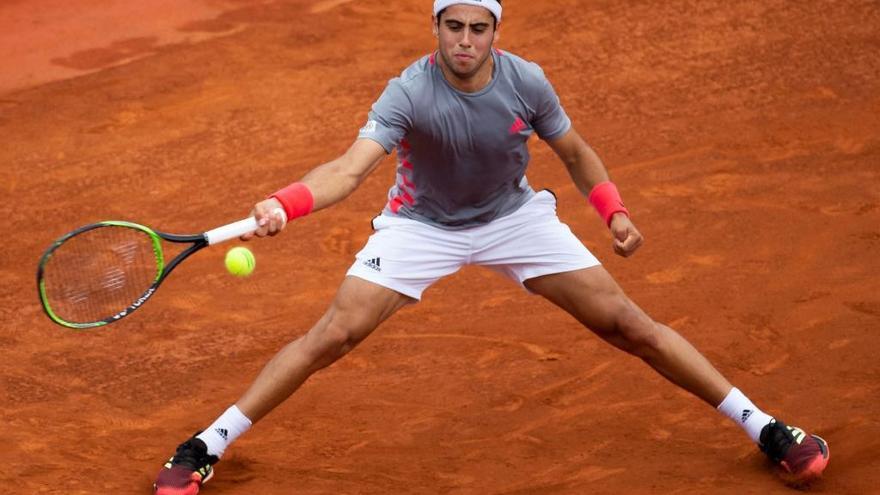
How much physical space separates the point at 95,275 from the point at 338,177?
105 centimetres

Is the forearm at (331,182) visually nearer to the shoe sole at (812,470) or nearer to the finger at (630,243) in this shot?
the finger at (630,243)

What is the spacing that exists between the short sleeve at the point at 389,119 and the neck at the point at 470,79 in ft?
0.68

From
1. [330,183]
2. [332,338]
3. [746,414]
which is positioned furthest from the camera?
[746,414]

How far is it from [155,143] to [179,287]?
186cm

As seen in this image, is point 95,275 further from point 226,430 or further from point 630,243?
point 630,243

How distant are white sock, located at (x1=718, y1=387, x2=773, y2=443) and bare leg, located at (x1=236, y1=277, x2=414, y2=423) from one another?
1457 mm

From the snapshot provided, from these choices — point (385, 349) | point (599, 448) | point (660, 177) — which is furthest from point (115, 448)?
point (660, 177)

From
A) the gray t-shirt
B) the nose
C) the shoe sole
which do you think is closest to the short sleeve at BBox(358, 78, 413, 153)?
the gray t-shirt

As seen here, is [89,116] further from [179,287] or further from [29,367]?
[29,367]

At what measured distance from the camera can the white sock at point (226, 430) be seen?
20.1 ft

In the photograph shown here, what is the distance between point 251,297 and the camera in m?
8.10

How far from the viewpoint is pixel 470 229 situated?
626 centimetres

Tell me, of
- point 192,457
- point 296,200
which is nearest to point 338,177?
point 296,200

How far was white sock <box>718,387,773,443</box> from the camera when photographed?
622 centimetres
